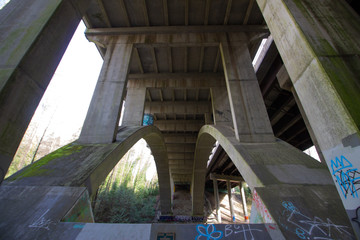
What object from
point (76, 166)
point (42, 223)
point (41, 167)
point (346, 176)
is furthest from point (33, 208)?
point (346, 176)

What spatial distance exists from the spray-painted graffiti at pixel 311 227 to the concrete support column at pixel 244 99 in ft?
13.4

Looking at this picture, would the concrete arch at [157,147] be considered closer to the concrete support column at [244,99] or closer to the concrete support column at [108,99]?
the concrete support column at [108,99]

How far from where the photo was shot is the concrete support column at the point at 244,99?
7.41 metres

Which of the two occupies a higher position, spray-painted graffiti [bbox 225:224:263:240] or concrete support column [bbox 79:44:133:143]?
concrete support column [bbox 79:44:133:143]

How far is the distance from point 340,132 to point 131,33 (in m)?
11.6

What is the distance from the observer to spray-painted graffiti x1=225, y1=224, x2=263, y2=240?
2863mm

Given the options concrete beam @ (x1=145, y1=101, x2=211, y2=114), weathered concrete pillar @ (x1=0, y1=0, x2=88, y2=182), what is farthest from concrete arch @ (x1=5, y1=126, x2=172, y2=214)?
concrete beam @ (x1=145, y1=101, x2=211, y2=114)

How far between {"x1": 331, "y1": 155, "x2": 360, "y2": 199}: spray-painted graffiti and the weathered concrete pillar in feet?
18.9

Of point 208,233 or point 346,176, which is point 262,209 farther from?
point 346,176

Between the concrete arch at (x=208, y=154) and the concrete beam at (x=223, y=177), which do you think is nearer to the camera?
the concrete arch at (x=208, y=154)

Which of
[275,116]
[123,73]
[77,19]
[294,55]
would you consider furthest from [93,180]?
[275,116]

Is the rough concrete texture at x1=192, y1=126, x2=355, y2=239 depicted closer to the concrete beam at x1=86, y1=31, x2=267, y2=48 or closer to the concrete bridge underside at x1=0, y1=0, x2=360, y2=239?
the concrete bridge underside at x1=0, y1=0, x2=360, y2=239

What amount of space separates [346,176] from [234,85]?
6.71 meters

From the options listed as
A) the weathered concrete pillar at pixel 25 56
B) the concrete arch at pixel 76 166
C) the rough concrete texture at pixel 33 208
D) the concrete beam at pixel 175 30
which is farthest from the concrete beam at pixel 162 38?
the rough concrete texture at pixel 33 208
